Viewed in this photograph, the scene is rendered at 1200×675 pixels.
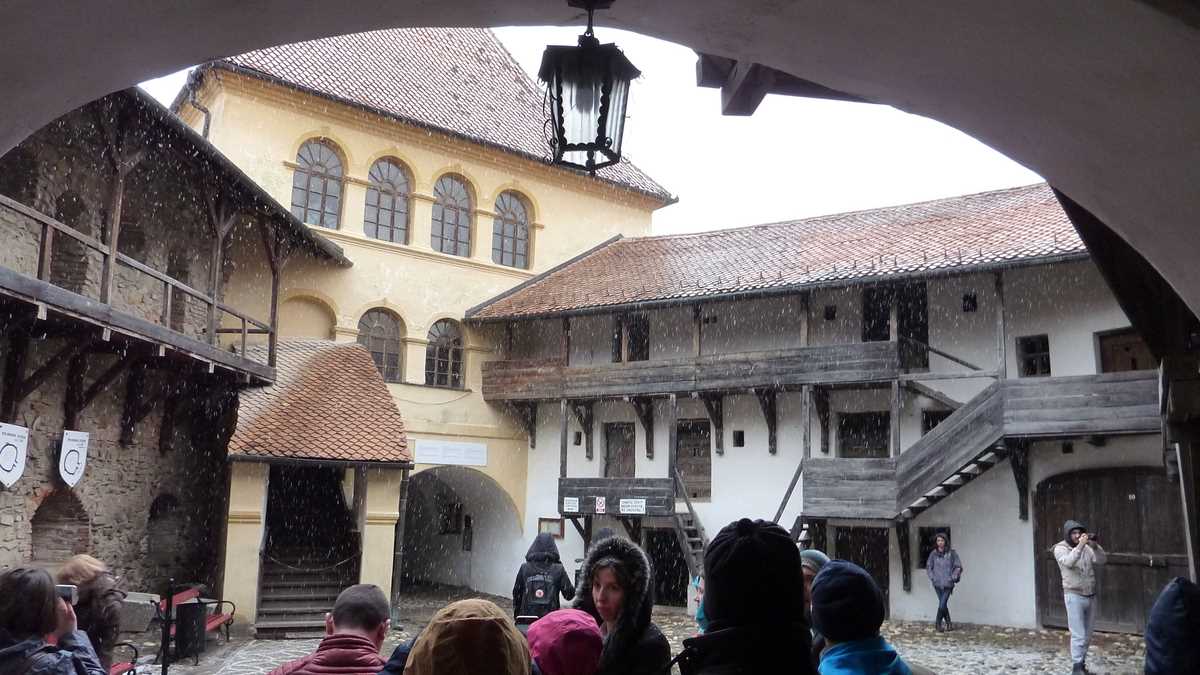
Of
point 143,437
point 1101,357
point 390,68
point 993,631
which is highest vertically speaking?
point 390,68

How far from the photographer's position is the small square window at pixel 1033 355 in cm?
1658

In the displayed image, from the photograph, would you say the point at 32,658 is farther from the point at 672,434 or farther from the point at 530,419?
the point at 530,419

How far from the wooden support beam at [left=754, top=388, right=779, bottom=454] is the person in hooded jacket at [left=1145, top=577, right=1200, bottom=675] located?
53.0 feet

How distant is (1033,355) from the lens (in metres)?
16.7

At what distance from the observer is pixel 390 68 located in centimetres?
2330

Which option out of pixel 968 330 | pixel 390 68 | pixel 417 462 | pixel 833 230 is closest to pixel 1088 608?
pixel 968 330

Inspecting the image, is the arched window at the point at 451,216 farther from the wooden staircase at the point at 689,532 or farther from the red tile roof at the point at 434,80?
the wooden staircase at the point at 689,532

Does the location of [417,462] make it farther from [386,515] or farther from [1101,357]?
[1101,357]

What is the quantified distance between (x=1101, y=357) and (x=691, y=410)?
813 cm

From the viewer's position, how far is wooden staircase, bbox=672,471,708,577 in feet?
61.8

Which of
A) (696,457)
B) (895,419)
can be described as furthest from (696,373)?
(895,419)

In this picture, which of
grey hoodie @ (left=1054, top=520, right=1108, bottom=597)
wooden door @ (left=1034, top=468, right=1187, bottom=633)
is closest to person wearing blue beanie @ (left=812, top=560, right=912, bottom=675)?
grey hoodie @ (left=1054, top=520, right=1108, bottom=597)

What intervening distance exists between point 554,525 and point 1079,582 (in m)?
13.0

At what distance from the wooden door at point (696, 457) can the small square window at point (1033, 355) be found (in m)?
6.37
